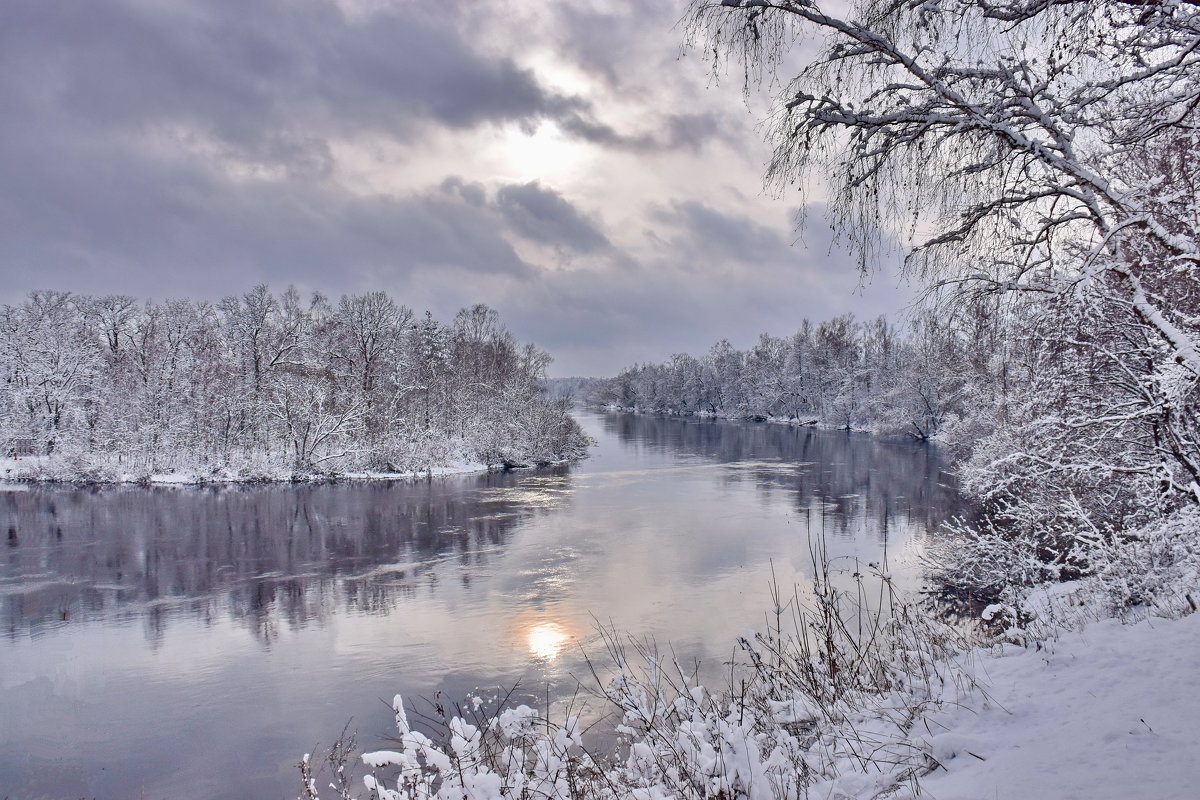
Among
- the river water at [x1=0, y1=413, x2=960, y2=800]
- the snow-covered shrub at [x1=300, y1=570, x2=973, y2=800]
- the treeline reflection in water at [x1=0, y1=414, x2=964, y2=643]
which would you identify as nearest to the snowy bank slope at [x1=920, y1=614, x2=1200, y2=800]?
the snow-covered shrub at [x1=300, y1=570, x2=973, y2=800]

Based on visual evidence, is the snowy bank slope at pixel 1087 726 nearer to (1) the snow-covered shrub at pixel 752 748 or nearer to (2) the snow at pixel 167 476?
(1) the snow-covered shrub at pixel 752 748

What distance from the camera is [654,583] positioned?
43.4 ft

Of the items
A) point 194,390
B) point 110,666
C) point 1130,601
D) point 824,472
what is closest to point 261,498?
point 194,390

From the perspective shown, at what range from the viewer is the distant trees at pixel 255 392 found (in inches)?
1259

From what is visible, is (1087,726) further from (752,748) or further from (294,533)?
(294,533)

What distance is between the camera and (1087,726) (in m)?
2.67

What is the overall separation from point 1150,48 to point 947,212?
1.16 meters

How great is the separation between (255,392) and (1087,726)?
37750 mm

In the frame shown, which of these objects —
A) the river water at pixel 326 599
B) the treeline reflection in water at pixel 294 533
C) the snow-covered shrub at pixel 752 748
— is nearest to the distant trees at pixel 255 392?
the treeline reflection in water at pixel 294 533

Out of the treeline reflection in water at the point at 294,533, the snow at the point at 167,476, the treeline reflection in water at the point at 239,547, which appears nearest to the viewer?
the treeline reflection in water at the point at 239,547

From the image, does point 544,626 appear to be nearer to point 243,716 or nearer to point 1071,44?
point 243,716

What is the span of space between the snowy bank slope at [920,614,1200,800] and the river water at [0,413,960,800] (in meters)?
1.36

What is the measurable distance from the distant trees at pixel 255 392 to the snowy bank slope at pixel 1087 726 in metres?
31.3

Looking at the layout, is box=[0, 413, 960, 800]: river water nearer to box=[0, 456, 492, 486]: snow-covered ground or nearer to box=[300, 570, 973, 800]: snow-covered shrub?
box=[300, 570, 973, 800]: snow-covered shrub
